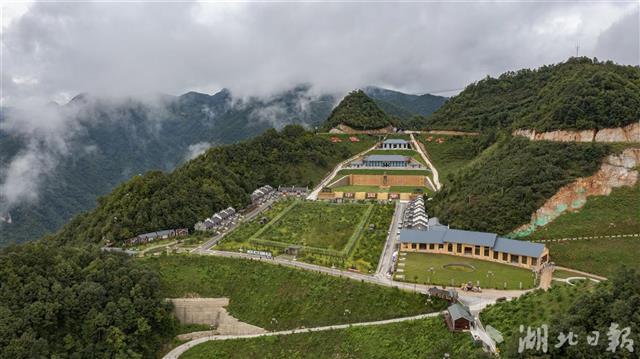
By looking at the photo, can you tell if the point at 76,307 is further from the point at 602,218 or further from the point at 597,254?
the point at 602,218

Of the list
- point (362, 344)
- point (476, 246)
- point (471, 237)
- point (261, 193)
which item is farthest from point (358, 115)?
point (362, 344)

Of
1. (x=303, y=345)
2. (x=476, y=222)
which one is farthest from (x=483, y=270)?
(x=303, y=345)

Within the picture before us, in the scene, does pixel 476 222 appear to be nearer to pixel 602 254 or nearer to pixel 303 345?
pixel 602 254

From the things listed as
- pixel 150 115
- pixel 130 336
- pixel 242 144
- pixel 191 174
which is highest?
pixel 150 115

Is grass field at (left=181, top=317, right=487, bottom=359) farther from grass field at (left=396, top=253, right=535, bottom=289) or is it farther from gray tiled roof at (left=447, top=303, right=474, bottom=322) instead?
grass field at (left=396, top=253, right=535, bottom=289)

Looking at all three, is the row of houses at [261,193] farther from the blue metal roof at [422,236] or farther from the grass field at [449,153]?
the blue metal roof at [422,236]

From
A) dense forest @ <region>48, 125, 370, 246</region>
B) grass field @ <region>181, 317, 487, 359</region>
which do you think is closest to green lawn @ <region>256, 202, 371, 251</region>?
dense forest @ <region>48, 125, 370, 246</region>
